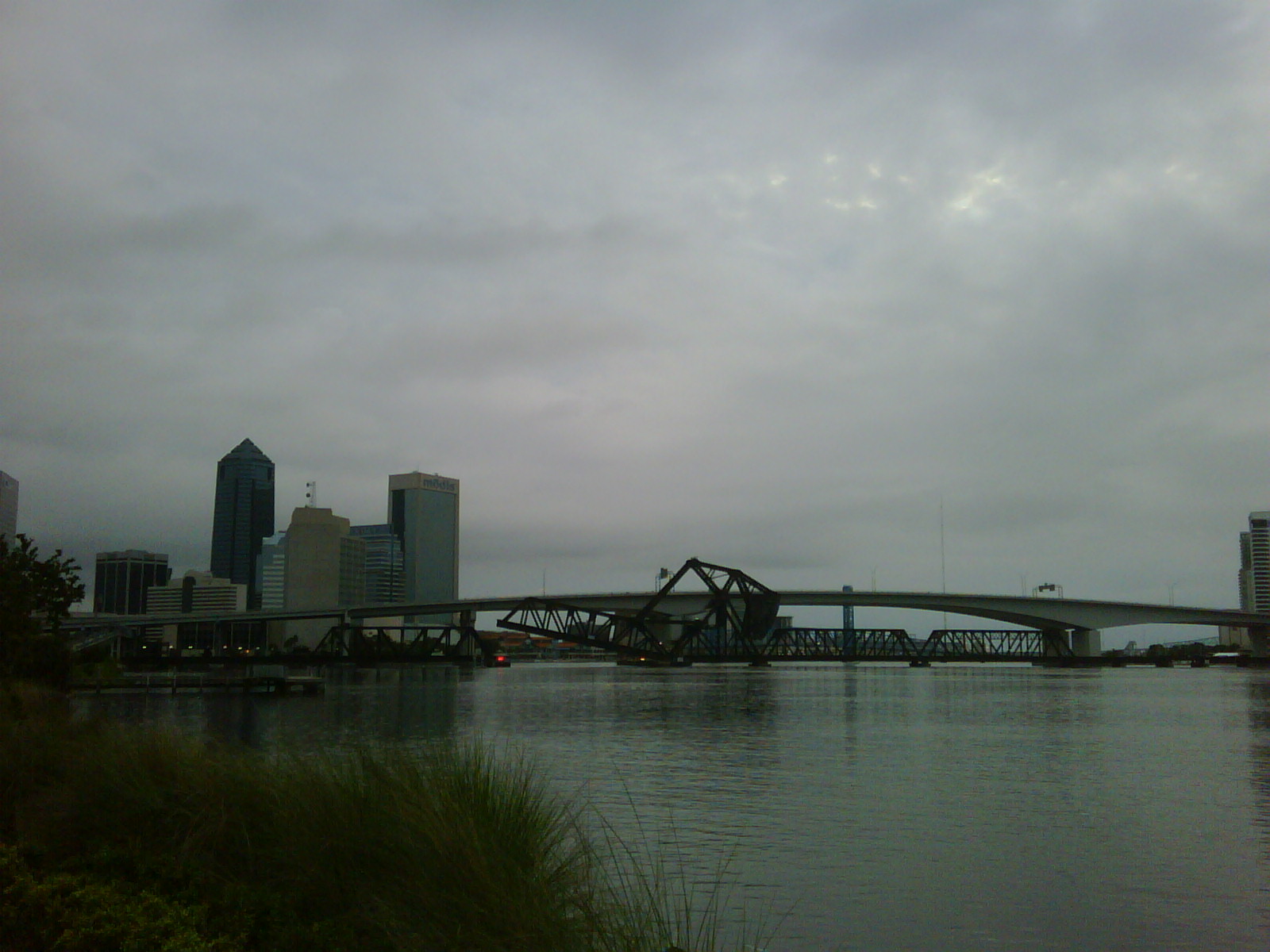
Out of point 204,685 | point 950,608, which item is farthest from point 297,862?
point 950,608

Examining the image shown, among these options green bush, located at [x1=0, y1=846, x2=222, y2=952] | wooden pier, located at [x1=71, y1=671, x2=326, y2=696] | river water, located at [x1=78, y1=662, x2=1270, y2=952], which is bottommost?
wooden pier, located at [x1=71, y1=671, x2=326, y2=696]

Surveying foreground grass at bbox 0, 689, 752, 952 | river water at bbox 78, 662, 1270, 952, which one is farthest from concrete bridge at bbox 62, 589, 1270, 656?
foreground grass at bbox 0, 689, 752, 952

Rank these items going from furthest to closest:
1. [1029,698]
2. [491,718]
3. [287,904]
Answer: [1029,698], [491,718], [287,904]

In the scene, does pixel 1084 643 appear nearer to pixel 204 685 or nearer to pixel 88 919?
pixel 204 685

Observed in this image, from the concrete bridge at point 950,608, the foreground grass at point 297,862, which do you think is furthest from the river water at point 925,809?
the concrete bridge at point 950,608

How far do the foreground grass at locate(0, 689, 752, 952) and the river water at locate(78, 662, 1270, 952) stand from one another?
316 centimetres

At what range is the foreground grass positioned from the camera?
1056 cm

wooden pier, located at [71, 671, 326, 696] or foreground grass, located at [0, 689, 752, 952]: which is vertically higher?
foreground grass, located at [0, 689, 752, 952]

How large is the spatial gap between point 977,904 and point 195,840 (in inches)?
443

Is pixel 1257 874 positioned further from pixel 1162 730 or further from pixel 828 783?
pixel 1162 730

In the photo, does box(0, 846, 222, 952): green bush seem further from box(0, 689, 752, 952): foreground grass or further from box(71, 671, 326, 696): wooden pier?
box(71, 671, 326, 696): wooden pier

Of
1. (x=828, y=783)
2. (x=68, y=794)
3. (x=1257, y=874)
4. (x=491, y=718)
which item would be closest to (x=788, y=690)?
(x=491, y=718)

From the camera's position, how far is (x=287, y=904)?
11.4m

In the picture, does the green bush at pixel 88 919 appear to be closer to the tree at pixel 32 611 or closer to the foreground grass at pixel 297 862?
the foreground grass at pixel 297 862
